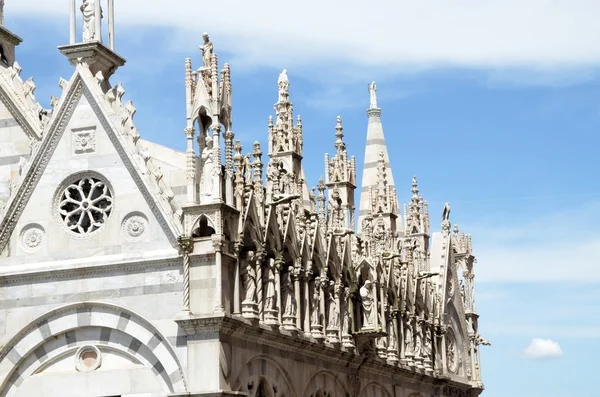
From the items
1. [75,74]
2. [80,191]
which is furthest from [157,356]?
[75,74]

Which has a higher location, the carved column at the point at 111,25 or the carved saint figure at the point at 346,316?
the carved column at the point at 111,25

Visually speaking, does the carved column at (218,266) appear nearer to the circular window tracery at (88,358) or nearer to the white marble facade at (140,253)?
the white marble facade at (140,253)

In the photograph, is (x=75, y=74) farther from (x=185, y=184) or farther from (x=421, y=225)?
(x=421, y=225)

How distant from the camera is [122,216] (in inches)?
1165

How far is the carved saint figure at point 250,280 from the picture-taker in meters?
29.4

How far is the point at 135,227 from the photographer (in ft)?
96.8

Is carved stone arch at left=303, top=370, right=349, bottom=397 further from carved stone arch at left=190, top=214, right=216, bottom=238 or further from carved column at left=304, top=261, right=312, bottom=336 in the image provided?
carved stone arch at left=190, top=214, right=216, bottom=238

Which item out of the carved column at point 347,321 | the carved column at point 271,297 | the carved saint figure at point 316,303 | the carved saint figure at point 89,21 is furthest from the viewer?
the carved column at point 347,321

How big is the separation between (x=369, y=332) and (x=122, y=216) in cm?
951

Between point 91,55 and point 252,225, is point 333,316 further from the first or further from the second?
point 91,55

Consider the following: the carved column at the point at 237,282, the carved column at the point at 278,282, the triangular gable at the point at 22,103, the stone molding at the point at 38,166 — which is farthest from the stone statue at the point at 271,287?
the triangular gable at the point at 22,103

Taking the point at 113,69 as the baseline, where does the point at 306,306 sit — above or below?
below

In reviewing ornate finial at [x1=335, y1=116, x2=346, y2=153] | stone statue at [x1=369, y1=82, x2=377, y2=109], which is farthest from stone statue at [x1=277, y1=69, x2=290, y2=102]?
stone statue at [x1=369, y1=82, x2=377, y2=109]

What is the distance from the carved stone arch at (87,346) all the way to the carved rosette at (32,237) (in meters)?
1.63
